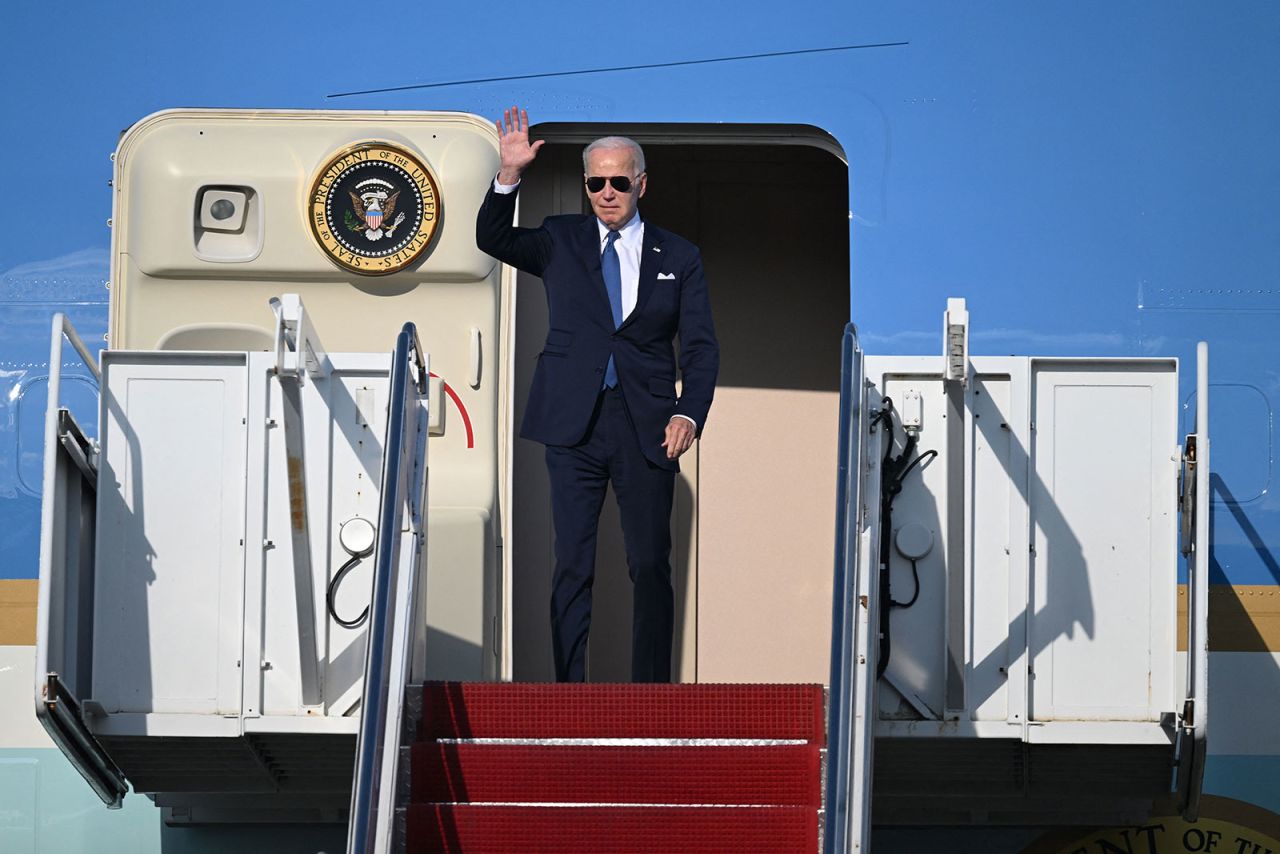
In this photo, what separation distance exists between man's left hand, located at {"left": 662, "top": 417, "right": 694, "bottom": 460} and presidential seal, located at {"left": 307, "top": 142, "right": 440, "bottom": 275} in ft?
4.47

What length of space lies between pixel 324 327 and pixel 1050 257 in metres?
2.32

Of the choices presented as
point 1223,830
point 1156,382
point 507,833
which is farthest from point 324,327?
point 1223,830

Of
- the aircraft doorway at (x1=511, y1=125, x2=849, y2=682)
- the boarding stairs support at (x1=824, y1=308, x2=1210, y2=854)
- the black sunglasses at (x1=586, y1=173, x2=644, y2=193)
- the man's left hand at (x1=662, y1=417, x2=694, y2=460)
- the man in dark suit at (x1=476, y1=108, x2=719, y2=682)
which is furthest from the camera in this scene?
the aircraft doorway at (x1=511, y1=125, x2=849, y2=682)

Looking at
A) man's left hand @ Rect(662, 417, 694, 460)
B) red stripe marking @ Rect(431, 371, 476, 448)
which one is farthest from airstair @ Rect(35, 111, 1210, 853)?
red stripe marking @ Rect(431, 371, 476, 448)

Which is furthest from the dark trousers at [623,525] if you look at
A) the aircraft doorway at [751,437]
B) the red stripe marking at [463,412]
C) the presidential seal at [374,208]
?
the aircraft doorway at [751,437]

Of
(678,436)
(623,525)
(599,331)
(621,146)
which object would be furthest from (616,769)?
(621,146)

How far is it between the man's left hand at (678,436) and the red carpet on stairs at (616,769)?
685mm

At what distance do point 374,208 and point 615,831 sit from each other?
2.42 meters

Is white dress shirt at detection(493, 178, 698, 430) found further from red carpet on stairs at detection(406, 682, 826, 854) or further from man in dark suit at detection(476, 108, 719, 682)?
red carpet on stairs at detection(406, 682, 826, 854)

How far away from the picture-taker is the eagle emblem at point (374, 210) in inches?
235

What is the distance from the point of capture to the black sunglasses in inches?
205

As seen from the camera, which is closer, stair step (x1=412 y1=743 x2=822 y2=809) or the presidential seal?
stair step (x1=412 y1=743 x2=822 y2=809)

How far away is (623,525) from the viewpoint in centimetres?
515

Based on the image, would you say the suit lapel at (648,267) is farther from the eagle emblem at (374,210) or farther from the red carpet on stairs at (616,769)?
the red carpet on stairs at (616,769)
